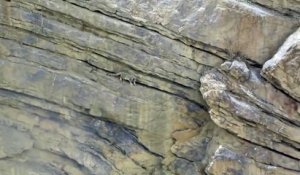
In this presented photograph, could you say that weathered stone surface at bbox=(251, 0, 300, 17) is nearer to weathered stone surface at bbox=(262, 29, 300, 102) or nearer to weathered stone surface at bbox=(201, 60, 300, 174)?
weathered stone surface at bbox=(262, 29, 300, 102)

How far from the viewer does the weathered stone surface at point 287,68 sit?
20.7ft

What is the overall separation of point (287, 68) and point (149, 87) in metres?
2.02

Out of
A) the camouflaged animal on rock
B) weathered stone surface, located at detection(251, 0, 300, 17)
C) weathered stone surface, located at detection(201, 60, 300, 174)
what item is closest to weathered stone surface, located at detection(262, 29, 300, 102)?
weathered stone surface, located at detection(201, 60, 300, 174)

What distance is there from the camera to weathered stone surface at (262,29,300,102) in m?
6.30

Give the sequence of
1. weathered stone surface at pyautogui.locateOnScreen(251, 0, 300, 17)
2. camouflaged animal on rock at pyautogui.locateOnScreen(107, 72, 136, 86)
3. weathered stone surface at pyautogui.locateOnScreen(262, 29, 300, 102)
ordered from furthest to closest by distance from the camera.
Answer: camouflaged animal on rock at pyautogui.locateOnScreen(107, 72, 136, 86)
weathered stone surface at pyautogui.locateOnScreen(251, 0, 300, 17)
weathered stone surface at pyautogui.locateOnScreen(262, 29, 300, 102)

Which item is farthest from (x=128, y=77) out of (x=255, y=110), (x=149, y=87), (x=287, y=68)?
(x=287, y=68)

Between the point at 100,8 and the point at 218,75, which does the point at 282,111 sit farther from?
the point at 100,8

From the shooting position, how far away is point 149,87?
738 cm

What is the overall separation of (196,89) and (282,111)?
48.5 inches

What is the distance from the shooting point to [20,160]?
26.5 feet

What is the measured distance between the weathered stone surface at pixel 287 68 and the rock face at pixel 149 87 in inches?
0.6

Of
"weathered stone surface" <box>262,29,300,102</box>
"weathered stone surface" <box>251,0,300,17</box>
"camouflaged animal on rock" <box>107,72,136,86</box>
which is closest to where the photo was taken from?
"weathered stone surface" <box>262,29,300,102</box>

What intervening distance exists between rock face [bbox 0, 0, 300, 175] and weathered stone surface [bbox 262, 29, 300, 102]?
15 mm

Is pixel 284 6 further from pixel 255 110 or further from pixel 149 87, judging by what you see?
pixel 149 87
